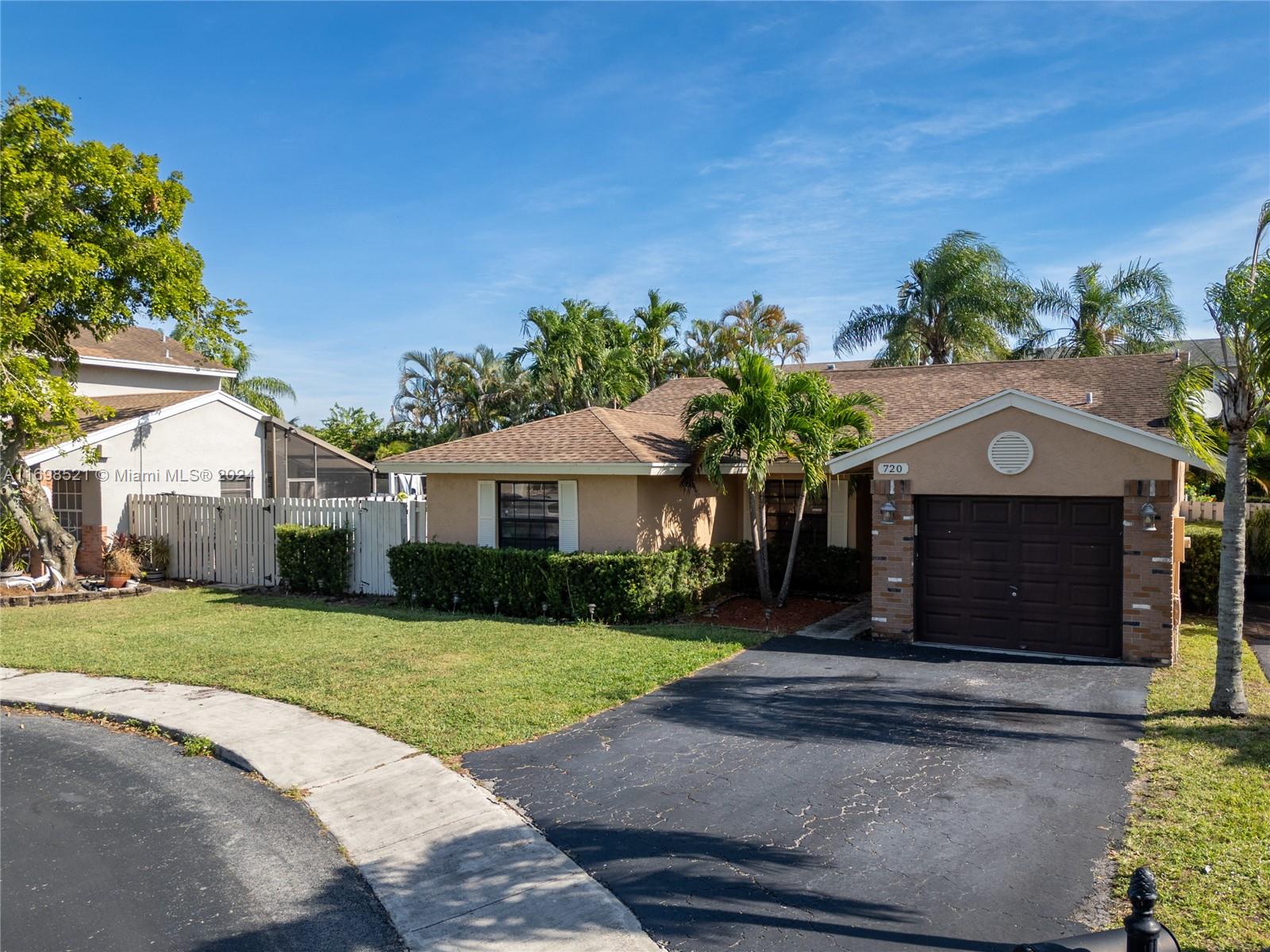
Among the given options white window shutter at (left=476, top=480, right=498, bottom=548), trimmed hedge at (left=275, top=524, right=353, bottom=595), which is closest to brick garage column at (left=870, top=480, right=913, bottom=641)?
white window shutter at (left=476, top=480, right=498, bottom=548)

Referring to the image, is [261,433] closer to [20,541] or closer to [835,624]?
[20,541]

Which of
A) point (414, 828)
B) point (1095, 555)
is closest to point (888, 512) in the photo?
point (1095, 555)

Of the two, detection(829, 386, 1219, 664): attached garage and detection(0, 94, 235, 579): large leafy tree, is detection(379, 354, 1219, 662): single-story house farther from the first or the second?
detection(0, 94, 235, 579): large leafy tree

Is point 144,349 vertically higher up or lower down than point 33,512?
higher up

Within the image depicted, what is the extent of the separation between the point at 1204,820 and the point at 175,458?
20280 mm

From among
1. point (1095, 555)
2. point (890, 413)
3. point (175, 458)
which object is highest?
point (890, 413)

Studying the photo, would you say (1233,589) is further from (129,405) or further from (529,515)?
(129,405)

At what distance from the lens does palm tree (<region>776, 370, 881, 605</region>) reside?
13.8 meters

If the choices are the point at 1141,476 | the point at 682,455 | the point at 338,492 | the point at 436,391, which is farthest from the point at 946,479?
the point at 436,391

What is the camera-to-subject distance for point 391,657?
11.5 meters

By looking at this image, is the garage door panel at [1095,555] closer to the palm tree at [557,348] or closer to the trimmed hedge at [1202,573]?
the trimmed hedge at [1202,573]

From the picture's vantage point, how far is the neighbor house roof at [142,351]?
23.4 meters

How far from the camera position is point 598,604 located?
1392 cm

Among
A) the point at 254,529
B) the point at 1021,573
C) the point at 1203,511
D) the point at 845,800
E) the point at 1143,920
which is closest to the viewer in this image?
the point at 1143,920
